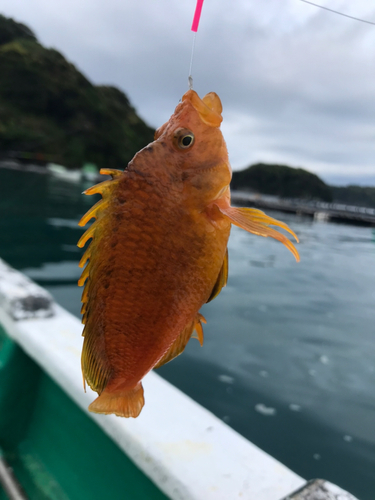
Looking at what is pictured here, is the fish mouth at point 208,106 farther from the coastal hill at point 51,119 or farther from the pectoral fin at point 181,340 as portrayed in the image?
the coastal hill at point 51,119

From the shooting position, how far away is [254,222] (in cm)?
77

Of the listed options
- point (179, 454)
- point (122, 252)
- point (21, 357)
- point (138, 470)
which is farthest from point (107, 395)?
point (21, 357)

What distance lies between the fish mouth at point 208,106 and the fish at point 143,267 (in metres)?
0.17

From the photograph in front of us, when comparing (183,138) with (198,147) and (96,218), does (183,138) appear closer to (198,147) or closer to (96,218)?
(198,147)

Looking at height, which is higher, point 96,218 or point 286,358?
point 96,218

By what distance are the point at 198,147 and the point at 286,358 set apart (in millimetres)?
5795

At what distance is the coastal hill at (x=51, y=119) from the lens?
6445cm

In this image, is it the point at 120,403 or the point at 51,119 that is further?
the point at 51,119

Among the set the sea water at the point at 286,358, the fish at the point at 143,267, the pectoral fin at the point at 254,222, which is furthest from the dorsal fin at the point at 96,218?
the sea water at the point at 286,358

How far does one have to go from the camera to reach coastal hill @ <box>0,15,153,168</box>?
211ft

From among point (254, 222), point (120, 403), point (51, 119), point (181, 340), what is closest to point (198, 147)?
point (254, 222)

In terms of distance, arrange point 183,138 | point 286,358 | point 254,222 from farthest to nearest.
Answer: point 286,358
point 183,138
point 254,222

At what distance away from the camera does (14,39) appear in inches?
3029

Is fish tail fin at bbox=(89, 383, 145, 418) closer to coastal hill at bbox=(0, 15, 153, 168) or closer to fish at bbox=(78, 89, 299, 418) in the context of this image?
fish at bbox=(78, 89, 299, 418)
